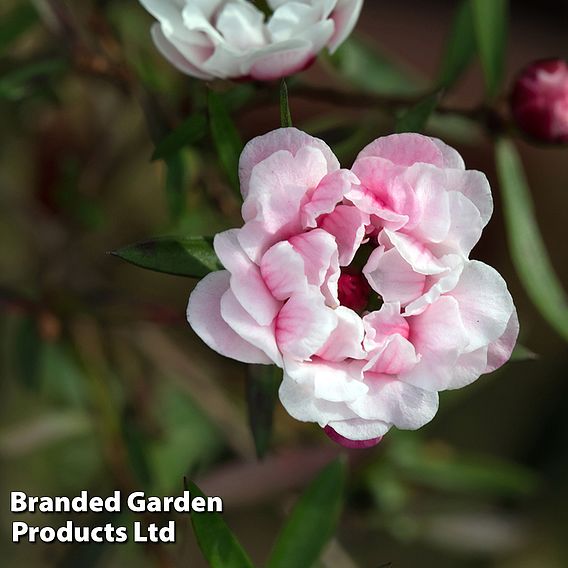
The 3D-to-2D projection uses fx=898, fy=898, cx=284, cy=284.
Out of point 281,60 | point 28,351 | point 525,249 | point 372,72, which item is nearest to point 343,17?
point 281,60

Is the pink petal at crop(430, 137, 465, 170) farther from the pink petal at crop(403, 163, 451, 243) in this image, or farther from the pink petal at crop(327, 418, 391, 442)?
the pink petal at crop(327, 418, 391, 442)

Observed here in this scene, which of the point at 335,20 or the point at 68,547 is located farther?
the point at 68,547

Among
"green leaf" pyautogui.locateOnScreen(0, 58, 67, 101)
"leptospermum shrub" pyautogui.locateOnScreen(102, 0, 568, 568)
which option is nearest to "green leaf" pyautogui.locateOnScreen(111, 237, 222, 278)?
"leptospermum shrub" pyautogui.locateOnScreen(102, 0, 568, 568)

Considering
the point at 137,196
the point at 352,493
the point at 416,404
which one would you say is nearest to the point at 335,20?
the point at 416,404

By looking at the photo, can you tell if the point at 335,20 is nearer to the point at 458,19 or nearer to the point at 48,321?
the point at 458,19

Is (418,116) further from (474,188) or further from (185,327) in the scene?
(185,327)

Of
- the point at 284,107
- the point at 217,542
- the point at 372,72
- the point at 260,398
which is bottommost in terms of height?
the point at 217,542
